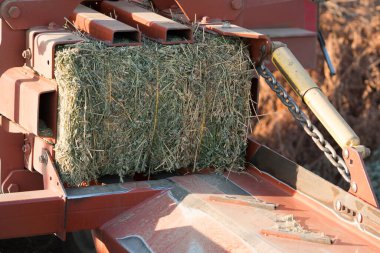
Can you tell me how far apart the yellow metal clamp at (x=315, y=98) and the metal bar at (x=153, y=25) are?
1.67 feet

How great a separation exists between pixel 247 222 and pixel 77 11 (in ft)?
5.31

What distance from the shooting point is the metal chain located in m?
4.04

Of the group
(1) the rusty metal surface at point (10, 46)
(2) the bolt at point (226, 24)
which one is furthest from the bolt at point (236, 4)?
(1) the rusty metal surface at point (10, 46)

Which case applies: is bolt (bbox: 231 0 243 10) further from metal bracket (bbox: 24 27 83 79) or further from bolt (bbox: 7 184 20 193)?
bolt (bbox: 7 184 20 193)

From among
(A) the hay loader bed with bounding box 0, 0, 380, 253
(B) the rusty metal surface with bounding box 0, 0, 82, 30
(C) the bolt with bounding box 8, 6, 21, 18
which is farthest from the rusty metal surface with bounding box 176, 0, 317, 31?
(C) the bolt with bounding box 8, 6, 21, 18

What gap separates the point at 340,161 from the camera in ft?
13.2

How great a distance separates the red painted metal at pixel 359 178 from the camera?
377 cm

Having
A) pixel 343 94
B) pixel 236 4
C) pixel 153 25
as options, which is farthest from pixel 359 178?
pixel 343 94

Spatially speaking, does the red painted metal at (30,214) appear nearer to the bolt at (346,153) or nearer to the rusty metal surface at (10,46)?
the rusty metal surface at (10,46)

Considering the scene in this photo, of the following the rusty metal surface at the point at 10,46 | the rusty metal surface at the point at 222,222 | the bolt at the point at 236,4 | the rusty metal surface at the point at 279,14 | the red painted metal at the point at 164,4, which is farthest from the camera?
the rusty metal surface at the point at 279,14

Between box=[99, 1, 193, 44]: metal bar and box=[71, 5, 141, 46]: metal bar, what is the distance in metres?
0.12

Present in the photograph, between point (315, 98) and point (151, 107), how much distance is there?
84cm

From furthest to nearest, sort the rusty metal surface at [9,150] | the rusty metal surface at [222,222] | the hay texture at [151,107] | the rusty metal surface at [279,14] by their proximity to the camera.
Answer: the rusty metal surface at [279,14]
the rusty metal surface at [9,150]
the hay texture at [151,107]
the rusty metal surface at [222,222]

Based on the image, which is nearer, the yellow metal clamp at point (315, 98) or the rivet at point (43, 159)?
the yellow metal clamp at point (315, 98)
